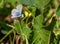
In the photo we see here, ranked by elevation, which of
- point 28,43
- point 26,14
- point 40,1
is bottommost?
point 28,43

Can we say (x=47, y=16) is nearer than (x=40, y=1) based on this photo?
No

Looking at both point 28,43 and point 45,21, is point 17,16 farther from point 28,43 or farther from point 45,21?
point 45,21

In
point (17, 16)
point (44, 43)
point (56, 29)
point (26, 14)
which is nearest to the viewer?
point (44, 43)

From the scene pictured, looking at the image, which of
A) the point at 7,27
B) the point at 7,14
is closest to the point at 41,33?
the point at 7,27

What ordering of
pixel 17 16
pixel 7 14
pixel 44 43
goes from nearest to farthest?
pixel 44 43
pixel 17 16
pixel 7 14

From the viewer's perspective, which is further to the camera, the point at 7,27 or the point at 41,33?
the point at 7,27

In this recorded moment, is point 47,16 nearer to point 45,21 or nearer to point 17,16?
point 45,21

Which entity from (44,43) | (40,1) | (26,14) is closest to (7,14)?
(26,14)

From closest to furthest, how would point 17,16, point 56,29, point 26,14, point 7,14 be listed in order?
point 17,16, point 56,29, point 26,14, point 7,14

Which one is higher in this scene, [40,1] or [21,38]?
[40,1]
